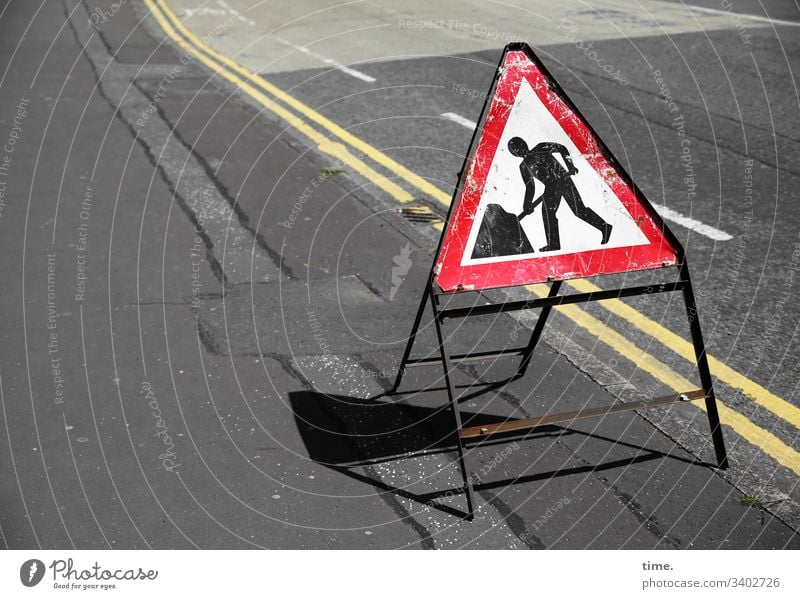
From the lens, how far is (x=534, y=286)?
18.9ft

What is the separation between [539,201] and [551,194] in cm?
6

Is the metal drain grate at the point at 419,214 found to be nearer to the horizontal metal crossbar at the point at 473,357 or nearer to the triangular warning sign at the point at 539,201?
the horizontal metal crossbar at the point at 473,357

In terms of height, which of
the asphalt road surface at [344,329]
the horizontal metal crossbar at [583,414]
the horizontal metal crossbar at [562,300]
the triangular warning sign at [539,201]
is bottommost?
the asphalt road surface at [344,329]

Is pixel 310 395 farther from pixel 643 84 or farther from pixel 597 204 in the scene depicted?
pixel 643 84

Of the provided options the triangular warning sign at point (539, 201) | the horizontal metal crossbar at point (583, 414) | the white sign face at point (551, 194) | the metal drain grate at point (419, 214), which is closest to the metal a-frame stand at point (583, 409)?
the horizontal metal crossbar at point (583, 414)

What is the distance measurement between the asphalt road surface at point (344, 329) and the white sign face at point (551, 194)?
0.99 meters

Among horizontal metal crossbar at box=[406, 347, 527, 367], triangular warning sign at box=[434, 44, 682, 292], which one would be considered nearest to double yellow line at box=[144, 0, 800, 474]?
horizontal metal crossbar at box=[406, 347, 527, 367]

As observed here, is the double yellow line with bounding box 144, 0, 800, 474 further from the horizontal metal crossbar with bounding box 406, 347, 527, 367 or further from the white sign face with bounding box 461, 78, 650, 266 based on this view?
the white sign face with bounding box 461, 78, 650, 266

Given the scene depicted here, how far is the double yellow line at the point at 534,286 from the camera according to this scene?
434 centimetres

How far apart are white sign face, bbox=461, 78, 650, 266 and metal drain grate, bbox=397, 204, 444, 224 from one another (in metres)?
2.92

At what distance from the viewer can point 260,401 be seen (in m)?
4.53

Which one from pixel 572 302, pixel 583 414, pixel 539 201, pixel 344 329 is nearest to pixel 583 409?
pixel 583 414

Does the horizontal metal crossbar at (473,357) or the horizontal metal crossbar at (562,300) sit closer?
the horizontal metal crossbar at (562,300)

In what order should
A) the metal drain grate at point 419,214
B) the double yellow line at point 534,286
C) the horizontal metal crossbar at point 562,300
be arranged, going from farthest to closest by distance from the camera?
the metal drain grate at point 419,214 < the double yellow line at point 534,286 < the horizontal metal crossbar at point 562,300
